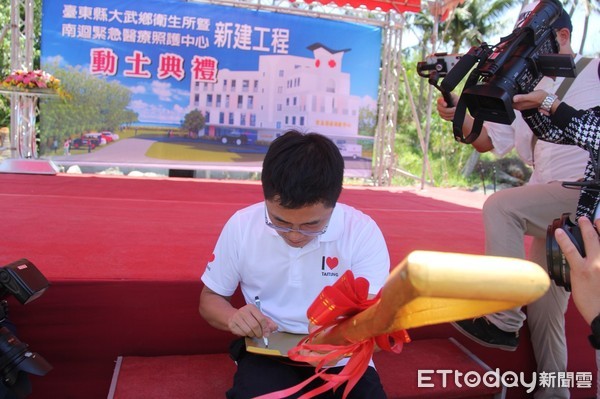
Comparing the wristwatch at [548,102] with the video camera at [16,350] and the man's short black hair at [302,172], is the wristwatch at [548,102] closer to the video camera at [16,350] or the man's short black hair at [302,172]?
the man's short black hair at [302,172]

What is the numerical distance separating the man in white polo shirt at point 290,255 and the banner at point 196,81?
185 inches

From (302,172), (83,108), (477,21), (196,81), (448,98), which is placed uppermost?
(477,21)

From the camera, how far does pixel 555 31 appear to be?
1.27 metres

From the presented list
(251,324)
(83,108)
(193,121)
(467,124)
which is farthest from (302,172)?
(83,108)

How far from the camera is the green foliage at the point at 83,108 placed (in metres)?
5.30

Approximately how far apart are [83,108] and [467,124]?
4.87m

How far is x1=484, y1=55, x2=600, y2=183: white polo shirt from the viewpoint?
56.2 inches

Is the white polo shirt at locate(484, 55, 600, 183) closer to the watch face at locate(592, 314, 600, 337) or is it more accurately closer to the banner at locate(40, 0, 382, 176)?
the watch face at locate(592, 314, 600, 337)

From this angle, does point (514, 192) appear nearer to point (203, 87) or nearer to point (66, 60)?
point (203, 87)

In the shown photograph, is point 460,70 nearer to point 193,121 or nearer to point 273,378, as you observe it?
point 273,378

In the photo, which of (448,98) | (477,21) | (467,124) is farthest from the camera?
(477,21)

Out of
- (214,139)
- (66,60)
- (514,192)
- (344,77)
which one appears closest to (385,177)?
(344,77)

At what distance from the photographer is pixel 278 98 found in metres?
5.81

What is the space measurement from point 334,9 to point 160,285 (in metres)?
5.54
